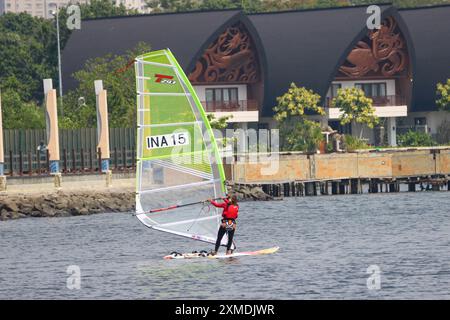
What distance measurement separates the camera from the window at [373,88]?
126m

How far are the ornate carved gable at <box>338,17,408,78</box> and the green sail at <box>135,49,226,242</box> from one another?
80064mm

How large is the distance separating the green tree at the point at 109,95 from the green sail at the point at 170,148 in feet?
177

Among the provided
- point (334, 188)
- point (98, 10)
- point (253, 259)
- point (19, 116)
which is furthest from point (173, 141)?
point (98, 10)

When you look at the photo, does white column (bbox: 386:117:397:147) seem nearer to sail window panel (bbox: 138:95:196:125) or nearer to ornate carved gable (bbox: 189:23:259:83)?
ornate carved gable (bbox: 189:23:259:83)

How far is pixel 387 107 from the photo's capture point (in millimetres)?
123938

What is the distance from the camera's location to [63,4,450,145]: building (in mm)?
120125

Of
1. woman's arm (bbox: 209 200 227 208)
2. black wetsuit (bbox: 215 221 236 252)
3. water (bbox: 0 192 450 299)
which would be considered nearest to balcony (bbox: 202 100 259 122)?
water (bbox: 0 192 450 299)

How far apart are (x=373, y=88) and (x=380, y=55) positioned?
434 cm

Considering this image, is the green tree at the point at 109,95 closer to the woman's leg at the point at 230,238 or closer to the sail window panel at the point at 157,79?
the woman's leg at the point at 230,238

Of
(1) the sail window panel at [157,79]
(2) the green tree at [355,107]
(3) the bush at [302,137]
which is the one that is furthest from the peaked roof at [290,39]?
(1) the sail window panel at [157,79]
